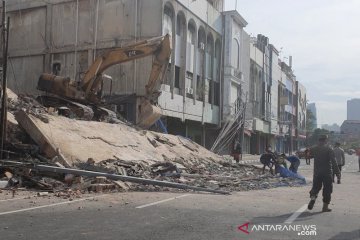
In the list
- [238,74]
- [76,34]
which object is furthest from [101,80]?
[238,74]

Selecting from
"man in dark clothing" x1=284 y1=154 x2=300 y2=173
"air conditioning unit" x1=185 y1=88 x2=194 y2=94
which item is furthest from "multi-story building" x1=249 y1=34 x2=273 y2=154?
"man in dark clothing" x1=284 y1=154 x2=300 y2=173

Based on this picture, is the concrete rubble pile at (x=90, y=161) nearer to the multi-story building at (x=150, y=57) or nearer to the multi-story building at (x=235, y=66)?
the multi-story building at (x=150, y=57)

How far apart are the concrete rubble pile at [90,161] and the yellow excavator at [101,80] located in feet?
9.26

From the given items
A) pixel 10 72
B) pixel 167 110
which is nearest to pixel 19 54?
pixel 10 72

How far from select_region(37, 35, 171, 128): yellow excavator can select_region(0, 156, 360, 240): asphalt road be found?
12.8 meters

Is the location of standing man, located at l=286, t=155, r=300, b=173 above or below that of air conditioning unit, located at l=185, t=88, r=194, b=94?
below

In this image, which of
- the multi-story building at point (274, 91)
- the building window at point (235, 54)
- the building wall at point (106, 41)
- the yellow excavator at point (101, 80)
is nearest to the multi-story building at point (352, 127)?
the multi-story building at point (274, 91)

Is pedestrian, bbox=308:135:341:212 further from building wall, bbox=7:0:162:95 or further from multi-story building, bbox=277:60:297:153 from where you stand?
multi-story building, bbox=277:60:297:153

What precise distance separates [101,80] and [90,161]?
34.2 feet

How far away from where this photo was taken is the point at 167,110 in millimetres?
35000

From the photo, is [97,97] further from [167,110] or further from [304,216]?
[304,216]

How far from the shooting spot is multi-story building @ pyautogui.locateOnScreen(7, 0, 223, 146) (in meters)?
34.6

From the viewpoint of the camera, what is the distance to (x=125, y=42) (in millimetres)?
34906

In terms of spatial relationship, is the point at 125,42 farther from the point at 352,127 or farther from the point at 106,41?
the point at 352,127
